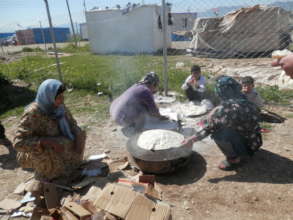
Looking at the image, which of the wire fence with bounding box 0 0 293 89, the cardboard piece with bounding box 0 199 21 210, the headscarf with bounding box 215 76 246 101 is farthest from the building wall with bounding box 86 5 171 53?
the cardboard piece with bounding box 0 199 21 210

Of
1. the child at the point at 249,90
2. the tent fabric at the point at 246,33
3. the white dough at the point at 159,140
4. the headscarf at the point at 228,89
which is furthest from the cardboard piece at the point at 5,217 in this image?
the tent fabric at the point at 246,33

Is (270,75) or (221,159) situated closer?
(221,159)

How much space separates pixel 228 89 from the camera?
10.1 ft

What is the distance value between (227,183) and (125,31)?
1356cm

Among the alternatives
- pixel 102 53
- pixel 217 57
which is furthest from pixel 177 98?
pixel 102 53

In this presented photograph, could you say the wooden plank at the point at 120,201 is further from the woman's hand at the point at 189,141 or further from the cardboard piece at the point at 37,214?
the woman's hand at the point at 189,141

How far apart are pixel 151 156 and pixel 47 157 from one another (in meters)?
1.14

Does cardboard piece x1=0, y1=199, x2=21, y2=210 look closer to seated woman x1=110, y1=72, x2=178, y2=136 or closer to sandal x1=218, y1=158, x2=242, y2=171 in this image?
seated woman x1=110, y1=72, x2=178, y2=136

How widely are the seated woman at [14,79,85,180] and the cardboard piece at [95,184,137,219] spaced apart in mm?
860

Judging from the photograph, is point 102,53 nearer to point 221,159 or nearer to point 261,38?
point 261,38

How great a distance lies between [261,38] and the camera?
35.0 feet

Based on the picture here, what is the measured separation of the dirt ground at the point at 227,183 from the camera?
100 inches

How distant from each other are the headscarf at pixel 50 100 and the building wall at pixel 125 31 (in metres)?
12.4

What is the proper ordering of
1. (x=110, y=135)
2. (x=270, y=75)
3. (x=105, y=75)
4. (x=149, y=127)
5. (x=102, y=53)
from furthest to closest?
(x=102, y=53), (x=105, y=75), (x=270, y=75), (x=110, y=135), (x=149, y=127)
